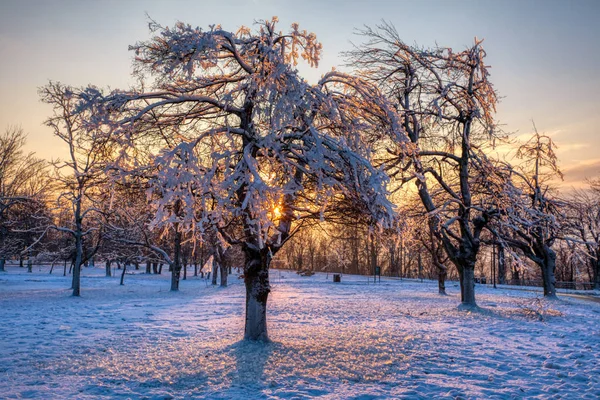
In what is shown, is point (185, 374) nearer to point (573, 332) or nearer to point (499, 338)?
point (499, 338)

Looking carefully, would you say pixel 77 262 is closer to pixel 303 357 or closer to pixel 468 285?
pixel 303 357

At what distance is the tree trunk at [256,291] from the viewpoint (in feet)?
29.0

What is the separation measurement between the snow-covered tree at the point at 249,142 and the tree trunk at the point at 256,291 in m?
0.02

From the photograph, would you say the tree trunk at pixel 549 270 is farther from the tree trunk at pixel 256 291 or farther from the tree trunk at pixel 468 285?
the tree trunk at pixel 256 291

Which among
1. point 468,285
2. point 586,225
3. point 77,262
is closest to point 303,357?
point 468,285

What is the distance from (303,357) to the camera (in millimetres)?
7973

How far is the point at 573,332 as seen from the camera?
11.0m

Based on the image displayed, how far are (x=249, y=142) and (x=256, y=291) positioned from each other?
11.2 ft

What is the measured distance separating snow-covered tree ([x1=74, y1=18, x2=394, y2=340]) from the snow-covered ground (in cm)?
188

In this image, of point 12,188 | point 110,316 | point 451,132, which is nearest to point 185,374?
point 110,316

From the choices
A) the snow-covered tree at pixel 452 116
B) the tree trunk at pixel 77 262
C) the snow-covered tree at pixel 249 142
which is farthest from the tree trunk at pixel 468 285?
the tree trunk at pixel 77 262

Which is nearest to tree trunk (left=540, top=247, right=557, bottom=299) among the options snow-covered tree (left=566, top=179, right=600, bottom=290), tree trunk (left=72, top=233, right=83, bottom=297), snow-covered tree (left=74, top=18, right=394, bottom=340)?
snow-covered tree (left=566, top=179, right=600, bottom=290)

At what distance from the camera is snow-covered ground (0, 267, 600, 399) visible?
605 centimetres

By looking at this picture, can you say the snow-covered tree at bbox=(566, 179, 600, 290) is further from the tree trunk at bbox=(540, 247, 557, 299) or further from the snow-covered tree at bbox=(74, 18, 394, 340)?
the snow-covered tree at bbox=(74, 18, 394, 340)
